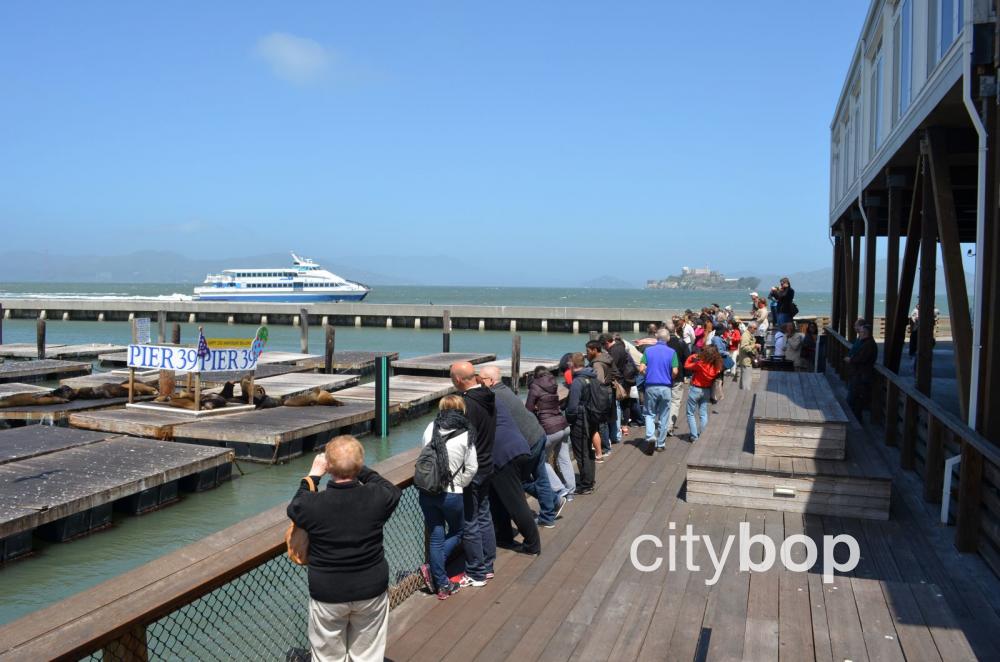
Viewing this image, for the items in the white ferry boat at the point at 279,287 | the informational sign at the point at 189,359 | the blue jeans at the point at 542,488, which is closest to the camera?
the blue jeans at the point at 542,488

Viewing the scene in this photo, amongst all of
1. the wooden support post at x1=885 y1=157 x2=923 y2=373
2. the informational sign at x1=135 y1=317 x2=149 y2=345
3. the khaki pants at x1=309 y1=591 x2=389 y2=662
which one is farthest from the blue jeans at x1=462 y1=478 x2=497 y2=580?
the informational sign at x1=135 y1=317 x2=149 y2=345

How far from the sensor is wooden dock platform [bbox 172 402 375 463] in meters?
14.1

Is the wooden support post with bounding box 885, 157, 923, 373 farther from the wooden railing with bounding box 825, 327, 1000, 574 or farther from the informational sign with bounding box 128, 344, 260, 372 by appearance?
the informational sign with bounding box 128, 344, 260, 372

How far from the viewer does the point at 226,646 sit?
6.67 metres

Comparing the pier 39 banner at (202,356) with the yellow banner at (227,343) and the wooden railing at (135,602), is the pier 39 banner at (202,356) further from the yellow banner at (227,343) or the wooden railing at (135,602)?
the wooden railing at (135,602)

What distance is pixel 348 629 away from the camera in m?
3.62

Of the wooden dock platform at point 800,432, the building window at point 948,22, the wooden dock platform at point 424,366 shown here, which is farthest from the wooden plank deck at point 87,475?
the wooden dock platform at point 424,366

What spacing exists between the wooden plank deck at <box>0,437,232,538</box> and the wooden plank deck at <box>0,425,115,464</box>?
7.2 inches

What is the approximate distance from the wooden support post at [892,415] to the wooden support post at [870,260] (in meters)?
2.83

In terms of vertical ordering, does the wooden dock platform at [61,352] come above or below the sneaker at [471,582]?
below

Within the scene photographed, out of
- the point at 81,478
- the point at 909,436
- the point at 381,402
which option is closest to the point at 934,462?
the point at 909,436

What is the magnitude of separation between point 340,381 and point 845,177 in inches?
516

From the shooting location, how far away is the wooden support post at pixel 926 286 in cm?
802

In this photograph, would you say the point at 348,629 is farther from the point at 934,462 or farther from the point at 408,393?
the point at 408,393
